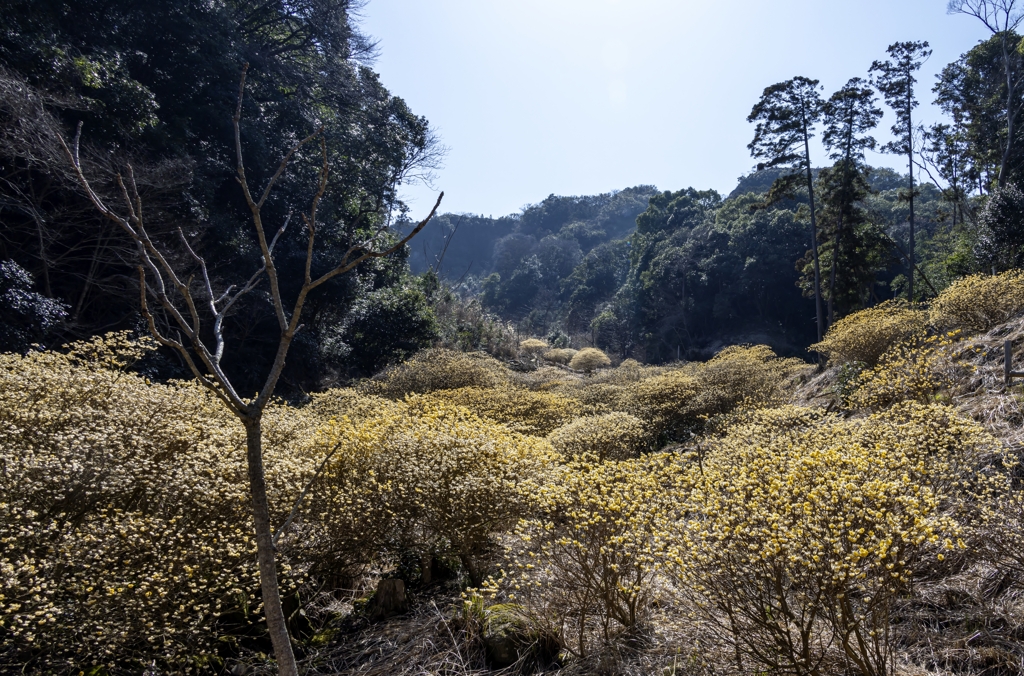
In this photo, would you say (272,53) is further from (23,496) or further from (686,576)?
(686,576)

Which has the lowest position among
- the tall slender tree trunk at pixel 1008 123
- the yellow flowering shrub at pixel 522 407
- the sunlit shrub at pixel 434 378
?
the yellow flowering shrub at pixel 522 407

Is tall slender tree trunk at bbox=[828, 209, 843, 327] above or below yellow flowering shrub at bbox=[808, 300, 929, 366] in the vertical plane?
above

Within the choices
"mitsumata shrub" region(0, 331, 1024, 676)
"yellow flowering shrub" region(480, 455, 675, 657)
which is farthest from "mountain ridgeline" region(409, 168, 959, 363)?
"yellow flowering shrub" region(480, 455, 675, 657)

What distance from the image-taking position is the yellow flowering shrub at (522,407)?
28.7ft

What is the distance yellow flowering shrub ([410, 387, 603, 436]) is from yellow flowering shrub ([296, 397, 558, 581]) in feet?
13.5

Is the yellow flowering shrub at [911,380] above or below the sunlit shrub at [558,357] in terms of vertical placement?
below

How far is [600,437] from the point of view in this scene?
263 inches

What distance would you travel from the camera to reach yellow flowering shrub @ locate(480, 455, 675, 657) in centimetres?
284

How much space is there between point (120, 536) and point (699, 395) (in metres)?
8.63

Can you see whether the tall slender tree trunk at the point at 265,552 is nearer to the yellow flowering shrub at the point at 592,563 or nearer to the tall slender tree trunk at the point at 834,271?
the yellow flowering shrub at the point at 592,563

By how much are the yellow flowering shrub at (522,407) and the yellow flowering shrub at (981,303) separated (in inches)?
217

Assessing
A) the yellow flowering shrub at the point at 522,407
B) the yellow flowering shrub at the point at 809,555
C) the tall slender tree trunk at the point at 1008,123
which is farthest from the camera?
the tall slender tree trunk at the point at 1008,123

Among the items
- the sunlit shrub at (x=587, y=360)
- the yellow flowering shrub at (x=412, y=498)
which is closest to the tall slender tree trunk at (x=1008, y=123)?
the sunlit shrub at (x=587, y=360)

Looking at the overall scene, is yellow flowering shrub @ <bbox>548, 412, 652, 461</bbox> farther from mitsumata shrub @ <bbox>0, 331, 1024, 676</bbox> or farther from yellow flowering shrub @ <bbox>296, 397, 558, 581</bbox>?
yellow flowering shrub @ <bbox>296, 397, 558, 581</bbox>
